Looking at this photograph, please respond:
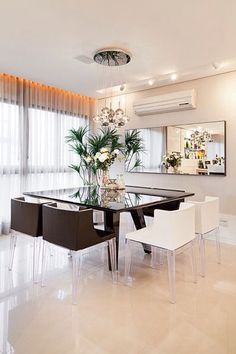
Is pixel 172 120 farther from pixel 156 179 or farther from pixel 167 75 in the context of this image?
pixel 156 179

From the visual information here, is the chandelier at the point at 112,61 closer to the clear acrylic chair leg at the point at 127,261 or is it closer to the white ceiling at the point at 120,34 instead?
the white ceiling at the point at 120,34

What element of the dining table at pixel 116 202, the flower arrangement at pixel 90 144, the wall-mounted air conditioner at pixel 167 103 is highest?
the wall-mounted air conditioner at pixel 167 103

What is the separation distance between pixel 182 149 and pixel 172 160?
0.28 metres

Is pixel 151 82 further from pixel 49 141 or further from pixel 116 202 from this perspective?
pixel 116 202

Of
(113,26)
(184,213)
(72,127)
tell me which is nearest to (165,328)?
(184,213)

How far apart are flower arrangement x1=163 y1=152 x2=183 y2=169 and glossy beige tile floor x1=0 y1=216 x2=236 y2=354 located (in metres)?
1.98

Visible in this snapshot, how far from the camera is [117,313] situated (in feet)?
7.05

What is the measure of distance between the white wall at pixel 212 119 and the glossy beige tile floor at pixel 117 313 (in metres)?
1.35

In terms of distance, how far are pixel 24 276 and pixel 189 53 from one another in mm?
3356

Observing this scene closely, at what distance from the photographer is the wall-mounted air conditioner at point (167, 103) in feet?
14.2

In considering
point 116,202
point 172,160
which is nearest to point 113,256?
point 116,202

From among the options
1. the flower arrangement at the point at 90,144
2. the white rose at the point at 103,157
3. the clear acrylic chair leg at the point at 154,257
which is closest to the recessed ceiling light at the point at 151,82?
the flower arrangement at the point at 90,144

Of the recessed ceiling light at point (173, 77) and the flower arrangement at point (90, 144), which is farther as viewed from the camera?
the flower arrangement at point (90, 144)

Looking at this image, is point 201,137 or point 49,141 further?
point 49,141
